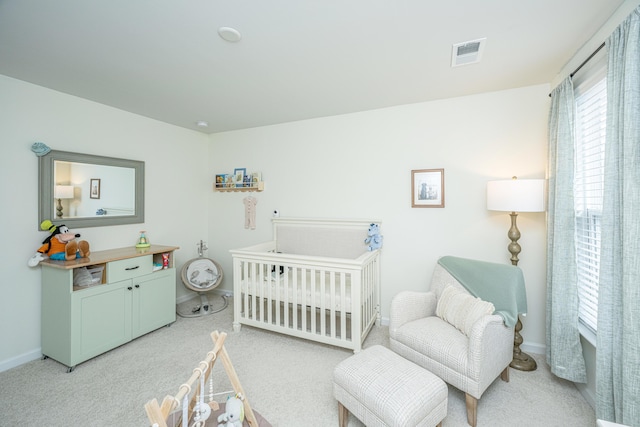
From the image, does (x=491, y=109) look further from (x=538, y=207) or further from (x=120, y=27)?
(x=120, y=27)

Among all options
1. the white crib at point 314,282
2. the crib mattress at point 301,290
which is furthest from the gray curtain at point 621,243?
the crib mattress at point 301,290

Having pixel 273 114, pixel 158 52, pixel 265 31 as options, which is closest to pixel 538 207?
pixel 265 31

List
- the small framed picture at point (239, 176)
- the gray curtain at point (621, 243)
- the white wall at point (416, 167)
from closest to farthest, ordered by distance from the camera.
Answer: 1. the gray curtain at point (621, 243)
2. the white wall at point (416, 167)
3. the small framed picture at point (239, 176)

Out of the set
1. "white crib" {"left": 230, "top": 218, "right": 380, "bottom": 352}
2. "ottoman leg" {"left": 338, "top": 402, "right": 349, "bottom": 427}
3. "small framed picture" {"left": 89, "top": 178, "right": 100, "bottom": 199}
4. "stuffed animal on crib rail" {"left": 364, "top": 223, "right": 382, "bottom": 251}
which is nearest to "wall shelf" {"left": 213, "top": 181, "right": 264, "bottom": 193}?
"white crib" {"left": 230, "top": 218, "right": 380, "bottom": 352}

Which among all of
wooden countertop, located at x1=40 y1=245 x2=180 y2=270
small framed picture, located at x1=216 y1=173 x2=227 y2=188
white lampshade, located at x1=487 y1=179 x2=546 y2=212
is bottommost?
wooden countertop, located at x1=40 y1=245 x2=180 y2=270

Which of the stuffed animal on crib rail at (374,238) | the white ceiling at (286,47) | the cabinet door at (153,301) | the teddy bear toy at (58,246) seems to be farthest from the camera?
the stuffed animal on crib rail at (374,238)

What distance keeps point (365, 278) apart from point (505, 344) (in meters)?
1.13

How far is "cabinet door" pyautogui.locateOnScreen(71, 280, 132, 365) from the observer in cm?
223

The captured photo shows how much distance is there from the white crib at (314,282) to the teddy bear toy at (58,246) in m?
1.34

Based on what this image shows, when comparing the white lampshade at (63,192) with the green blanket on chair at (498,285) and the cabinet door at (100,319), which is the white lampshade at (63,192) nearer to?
the cabinet door at (100,319)

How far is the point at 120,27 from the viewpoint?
1.62m

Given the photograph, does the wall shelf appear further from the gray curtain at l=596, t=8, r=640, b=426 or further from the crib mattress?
the gray curtain at l=596, t=8, r=640, b=426

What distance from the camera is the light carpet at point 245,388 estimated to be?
1.71m

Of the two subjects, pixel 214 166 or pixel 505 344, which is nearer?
pixel 505 344
